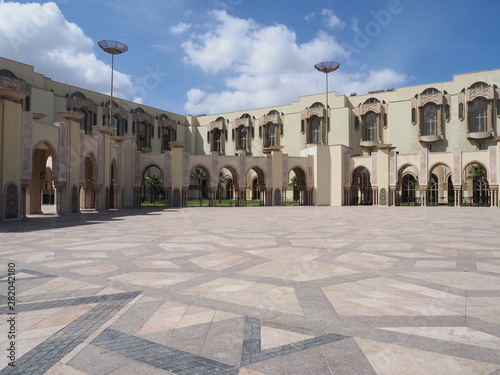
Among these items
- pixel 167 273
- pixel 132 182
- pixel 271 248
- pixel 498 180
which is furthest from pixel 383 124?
pixel 167 273

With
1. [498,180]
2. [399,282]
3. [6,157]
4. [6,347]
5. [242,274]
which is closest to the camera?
[6,347]

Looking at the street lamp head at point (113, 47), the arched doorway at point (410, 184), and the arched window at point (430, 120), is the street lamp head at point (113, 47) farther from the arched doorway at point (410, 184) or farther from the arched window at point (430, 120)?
the arched window at point (430, 120)

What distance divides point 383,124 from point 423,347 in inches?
1806

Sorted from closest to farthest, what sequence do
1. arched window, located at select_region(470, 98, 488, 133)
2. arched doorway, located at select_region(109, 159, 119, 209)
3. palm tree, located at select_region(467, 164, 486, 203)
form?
arched doorway, located at select_region(109, 159, 119, 209) < palm tree, located at select_region(467, 164, 486, 203) < arched window, located at select_region(470, 98, 488, 133)

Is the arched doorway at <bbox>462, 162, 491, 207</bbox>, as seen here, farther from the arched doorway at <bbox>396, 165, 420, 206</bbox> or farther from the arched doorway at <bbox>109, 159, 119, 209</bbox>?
the arched doorway at <bbox>109, 159, 119, 209</bbox>

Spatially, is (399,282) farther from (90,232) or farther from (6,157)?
A: (6,157)

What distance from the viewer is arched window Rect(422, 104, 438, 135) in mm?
42344

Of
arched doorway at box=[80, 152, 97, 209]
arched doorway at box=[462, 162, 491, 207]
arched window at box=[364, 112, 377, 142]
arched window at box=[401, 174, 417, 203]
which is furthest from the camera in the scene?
arched window at box=[364, 112, 377, 142]

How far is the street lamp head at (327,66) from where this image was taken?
128 ft

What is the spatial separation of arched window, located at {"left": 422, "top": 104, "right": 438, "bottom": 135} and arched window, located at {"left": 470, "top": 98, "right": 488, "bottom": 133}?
3.79 meters

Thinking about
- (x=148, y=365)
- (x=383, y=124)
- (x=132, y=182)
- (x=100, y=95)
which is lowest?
(x=148, y=365)

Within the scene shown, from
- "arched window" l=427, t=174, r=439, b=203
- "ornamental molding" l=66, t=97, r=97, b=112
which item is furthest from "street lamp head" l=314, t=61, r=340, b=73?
"ornamental molding" l=66, t=97, r=97, b=112

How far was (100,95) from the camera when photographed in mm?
45969

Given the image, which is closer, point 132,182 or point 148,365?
point 148,365
